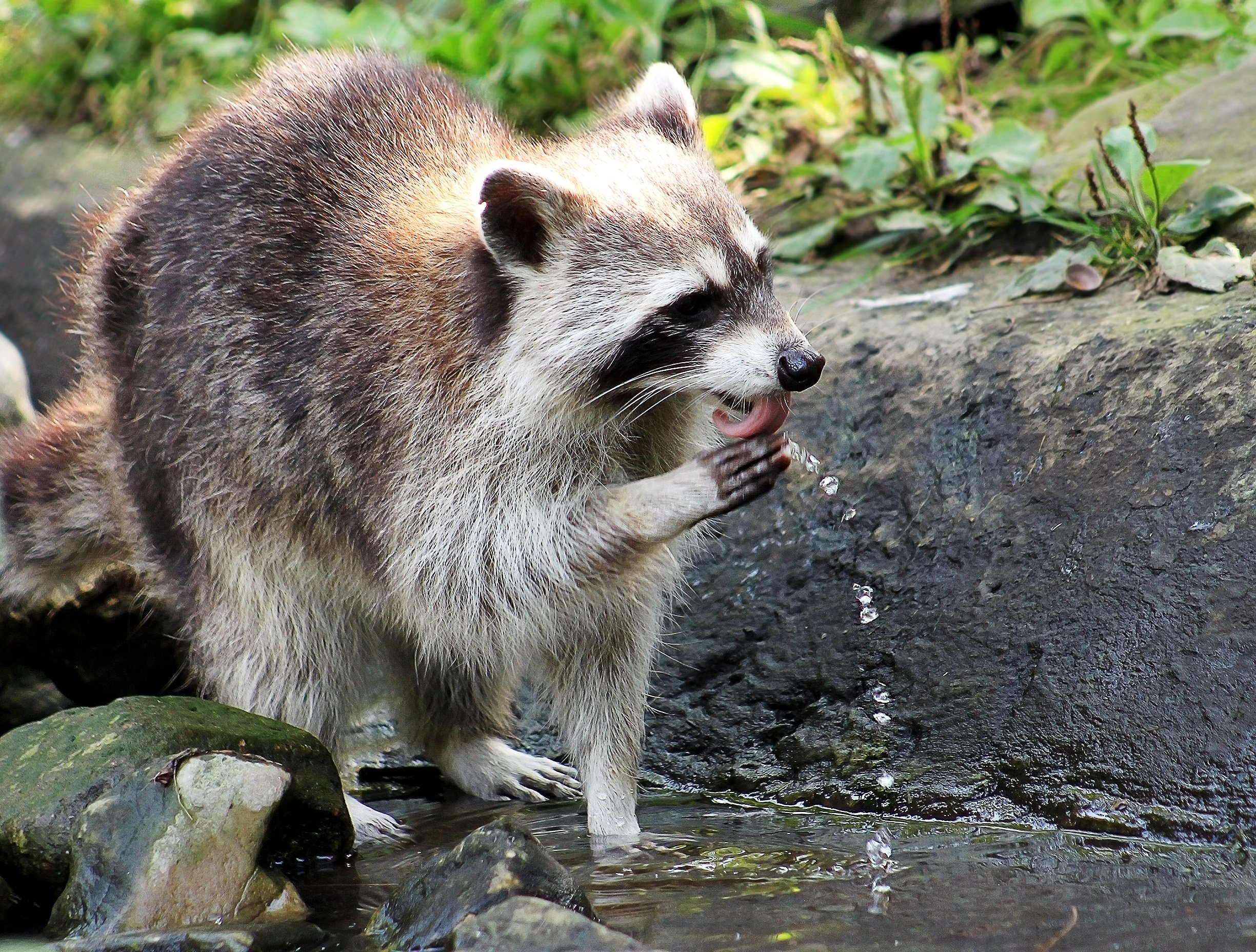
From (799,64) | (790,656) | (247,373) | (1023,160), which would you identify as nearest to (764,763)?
(790,656)

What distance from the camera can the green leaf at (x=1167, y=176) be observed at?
451 cm

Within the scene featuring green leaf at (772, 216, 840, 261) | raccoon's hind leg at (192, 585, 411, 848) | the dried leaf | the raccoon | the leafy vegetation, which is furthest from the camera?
green leaf at (772, 216, 840, 261)

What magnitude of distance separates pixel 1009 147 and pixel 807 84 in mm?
1173

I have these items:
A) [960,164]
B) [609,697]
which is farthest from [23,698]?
[960,164]

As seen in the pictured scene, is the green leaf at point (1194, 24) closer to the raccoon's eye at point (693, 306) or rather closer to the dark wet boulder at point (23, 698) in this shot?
Answer: the raccoon's eye at point (693, 306)

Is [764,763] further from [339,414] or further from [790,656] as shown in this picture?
[339,414]

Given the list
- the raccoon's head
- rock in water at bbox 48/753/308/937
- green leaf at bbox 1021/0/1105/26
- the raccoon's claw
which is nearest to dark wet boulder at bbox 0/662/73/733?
rock in water at bbox 48/753/308/937

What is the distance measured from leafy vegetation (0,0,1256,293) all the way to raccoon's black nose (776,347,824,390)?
1.64 metres

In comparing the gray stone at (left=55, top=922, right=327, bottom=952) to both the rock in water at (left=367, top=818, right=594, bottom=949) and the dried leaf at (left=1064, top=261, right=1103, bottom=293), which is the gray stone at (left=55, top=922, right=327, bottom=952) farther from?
the dried leaf at (left=1064, top=261, right=1103, bottom=293)

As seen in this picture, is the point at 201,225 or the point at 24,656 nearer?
the point at 201,225

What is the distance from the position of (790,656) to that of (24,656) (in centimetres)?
265

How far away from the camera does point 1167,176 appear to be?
4.53 m

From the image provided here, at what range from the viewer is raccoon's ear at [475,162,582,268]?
11.4ft

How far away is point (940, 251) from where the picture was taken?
533cm
